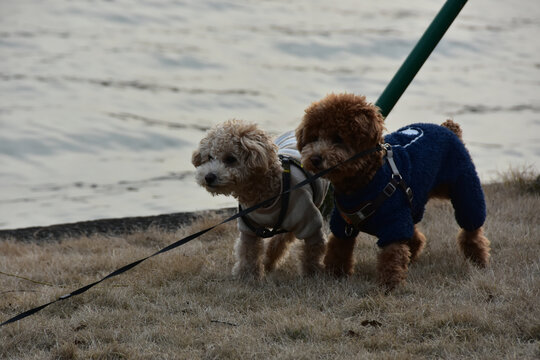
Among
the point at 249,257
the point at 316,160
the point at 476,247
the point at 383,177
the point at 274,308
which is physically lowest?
the point at 274,308

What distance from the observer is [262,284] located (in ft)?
17.9

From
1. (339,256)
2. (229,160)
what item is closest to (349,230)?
(339,256)

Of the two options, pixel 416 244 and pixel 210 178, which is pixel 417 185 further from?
pixel 210 178

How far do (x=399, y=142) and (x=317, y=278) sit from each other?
113cm

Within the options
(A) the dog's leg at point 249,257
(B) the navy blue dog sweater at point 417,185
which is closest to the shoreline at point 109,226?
(A) the dog's leg at point 249,257

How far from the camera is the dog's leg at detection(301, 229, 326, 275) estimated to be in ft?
18.5

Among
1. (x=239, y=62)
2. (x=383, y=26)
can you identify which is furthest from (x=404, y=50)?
(x=239, y=62)

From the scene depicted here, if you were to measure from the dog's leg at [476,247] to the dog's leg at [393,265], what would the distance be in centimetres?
77

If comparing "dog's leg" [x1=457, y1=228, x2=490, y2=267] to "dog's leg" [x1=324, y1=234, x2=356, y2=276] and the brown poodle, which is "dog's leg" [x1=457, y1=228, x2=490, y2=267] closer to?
the brown poodle

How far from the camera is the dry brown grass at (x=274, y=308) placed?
4.29m

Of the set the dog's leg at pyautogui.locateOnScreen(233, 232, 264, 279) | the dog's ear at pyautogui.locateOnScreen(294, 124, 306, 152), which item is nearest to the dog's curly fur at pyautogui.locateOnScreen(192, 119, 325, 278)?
the dog's leg at pyautogui.locateOnScreen(233, 232, 264, 279)

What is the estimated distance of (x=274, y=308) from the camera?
16.3ft

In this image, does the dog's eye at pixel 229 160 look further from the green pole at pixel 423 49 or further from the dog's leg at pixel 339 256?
the green pole at pixel 423 49

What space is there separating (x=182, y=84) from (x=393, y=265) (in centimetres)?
853
